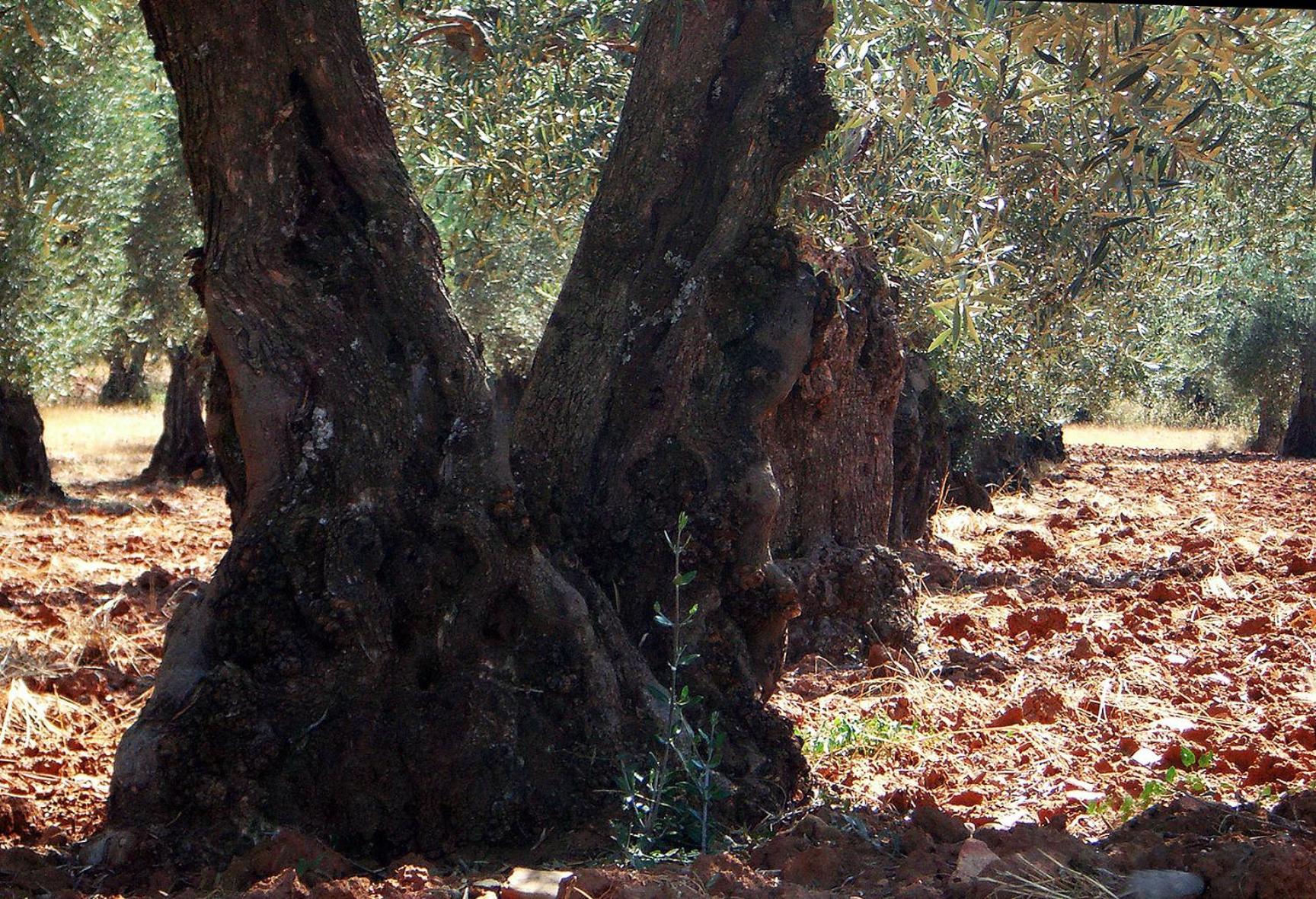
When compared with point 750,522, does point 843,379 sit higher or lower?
higher

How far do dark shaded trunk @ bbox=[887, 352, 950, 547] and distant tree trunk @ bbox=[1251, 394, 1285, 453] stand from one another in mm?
14186

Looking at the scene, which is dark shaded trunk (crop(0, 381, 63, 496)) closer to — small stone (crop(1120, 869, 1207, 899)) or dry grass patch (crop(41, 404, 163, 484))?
dry grass patch (crop(41, 404, 163, 484))

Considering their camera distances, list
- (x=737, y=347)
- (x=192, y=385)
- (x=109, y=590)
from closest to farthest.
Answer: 1. (x=737, y=347)
2. (x=109, y=590)
3. (x=192, y=385)

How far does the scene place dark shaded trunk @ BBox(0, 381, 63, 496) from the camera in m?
12.9

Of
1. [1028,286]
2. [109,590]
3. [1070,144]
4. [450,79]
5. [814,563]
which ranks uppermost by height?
[450,79]

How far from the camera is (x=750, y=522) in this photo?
14.0ft

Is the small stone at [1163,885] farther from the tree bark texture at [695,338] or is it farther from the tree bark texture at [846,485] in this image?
the tree bark texture at [846,485]

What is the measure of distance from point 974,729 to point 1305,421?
60.4 ft

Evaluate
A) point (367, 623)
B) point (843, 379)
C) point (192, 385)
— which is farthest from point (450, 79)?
point (192, 385)

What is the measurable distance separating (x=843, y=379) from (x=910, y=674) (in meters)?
1.44

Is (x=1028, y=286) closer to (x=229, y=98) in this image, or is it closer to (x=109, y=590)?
(x=229, y=98)

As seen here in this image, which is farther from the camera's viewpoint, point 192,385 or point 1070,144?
point 192,385

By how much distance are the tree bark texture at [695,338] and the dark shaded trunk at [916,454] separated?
2.74 metres

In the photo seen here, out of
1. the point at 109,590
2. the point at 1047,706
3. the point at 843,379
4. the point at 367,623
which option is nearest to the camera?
the point at 367,623
